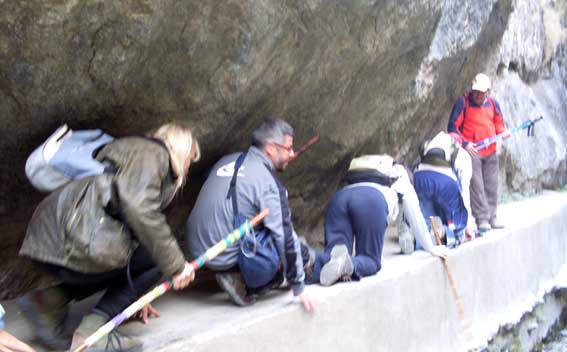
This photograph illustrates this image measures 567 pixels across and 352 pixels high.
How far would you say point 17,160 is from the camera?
11.8 feet

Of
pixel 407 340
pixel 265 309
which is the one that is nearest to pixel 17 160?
pixel 265 309

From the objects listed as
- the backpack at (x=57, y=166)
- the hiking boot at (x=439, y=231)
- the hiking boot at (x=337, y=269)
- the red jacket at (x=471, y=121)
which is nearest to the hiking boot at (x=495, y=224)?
the red jacket at (x=471, y=121)

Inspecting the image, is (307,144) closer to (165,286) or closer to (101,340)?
(165,286)

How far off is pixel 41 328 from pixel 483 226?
4.83m

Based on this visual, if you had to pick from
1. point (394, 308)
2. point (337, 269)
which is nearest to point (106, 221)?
point (337, 269)

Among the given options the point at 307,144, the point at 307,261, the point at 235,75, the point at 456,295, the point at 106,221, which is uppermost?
the point at 235,75

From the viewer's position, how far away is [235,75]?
4039 mm

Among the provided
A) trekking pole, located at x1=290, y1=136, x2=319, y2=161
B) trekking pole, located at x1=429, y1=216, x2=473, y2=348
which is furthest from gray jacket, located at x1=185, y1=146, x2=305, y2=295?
trekking pole, located at x1=429, y1=216, x2=473, y2=348

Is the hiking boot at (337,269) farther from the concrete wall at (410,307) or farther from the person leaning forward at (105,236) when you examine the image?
the person leaning forward at (105,236)

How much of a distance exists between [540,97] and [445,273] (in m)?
6.80

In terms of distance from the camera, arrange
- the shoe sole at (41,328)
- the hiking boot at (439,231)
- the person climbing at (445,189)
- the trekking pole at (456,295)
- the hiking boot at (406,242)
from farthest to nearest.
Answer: the person climbing at (445,189) < the hiking boot at (439,231) < the hiking boot at (406,242) < the trekking pole at (456,295) < the shoe sole at (41,328)

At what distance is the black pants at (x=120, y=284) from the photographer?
3203 millimetres

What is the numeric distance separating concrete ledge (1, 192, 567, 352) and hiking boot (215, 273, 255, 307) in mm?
72

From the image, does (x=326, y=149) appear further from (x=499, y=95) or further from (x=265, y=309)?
(x=499, y=95)
